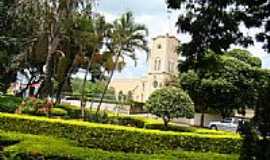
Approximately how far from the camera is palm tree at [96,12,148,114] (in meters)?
36.4

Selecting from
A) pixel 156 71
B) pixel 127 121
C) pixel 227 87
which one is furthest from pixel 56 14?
pixel 156 71

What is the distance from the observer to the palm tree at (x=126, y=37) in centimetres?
3641

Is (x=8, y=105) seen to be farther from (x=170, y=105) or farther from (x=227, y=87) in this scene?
(x=227, y=87)

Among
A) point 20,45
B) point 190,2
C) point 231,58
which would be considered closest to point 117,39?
point 20,45

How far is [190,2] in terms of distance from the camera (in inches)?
349

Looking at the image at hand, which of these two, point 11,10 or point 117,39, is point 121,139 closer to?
point 11,10

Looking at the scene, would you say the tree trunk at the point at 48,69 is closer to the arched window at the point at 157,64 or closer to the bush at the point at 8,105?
the bush at the point at 8,105

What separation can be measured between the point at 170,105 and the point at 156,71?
43.8 m

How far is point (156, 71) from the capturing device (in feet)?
236

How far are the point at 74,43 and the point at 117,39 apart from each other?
3.33m

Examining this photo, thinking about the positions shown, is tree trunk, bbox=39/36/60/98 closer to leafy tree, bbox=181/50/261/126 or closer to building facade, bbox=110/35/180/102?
leafy tree, bbox=181/50/261/126

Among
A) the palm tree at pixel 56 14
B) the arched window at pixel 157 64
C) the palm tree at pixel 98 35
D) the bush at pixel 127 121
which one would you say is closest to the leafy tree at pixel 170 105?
the bush at pixel 127 121

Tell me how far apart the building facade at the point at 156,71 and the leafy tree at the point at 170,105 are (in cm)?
3174

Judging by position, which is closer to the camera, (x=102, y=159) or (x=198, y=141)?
(x=102, y=159)
